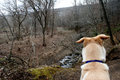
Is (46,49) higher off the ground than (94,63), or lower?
lower

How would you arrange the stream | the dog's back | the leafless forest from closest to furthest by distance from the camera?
the dog's back, the leafless forest, the stream

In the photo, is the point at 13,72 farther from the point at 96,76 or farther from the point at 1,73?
the point at 96,76

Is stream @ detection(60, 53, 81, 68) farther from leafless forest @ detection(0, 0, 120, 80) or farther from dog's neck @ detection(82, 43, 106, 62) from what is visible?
dog's neck @ detection(82, 43, 106, 62)

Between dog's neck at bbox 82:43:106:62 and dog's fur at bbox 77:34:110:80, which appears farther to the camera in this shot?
dog's neck at bbox 82:43:106:62

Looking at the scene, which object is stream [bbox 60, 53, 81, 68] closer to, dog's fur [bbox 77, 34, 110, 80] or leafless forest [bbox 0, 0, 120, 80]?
leafless forest [bbox 0, 0, 120, 80]

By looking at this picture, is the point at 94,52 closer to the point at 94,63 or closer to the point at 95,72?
the point at 94,63

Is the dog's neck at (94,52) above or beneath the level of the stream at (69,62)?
above

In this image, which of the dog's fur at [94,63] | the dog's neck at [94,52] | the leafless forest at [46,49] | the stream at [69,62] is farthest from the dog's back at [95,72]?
the stream at [69,62]

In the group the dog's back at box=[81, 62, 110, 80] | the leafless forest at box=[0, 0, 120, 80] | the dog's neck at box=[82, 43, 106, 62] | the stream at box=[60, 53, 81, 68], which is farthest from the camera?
the stream at box=[60, 53, 81, 68]

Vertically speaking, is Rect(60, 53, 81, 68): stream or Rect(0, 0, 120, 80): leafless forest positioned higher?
Rect(0, 0, 120, 80): leafless forest

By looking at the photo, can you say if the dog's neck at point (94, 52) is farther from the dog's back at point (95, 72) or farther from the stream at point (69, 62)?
the stream at point (69, 62)

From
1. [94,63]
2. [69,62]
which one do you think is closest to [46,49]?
[69,62]

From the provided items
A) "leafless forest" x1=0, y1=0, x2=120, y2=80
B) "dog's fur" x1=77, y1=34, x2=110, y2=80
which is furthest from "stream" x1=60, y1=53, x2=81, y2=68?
"dog's fur" x1=77, y1=34, x2=110, y2=80

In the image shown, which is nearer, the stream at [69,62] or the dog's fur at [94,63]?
the dog's fur at [94,63]
